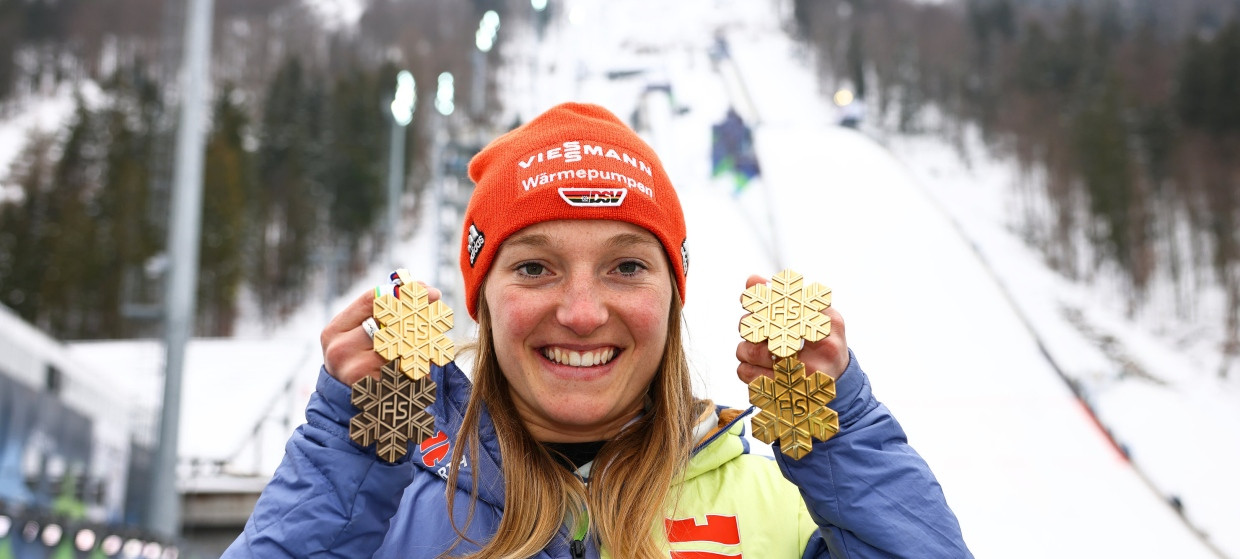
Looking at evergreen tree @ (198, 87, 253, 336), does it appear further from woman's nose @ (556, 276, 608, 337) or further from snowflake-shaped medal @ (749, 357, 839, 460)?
snowflake-shaped medal @ (749, 357, 839, 460)

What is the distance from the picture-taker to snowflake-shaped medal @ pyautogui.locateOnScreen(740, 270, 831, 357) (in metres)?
1.50

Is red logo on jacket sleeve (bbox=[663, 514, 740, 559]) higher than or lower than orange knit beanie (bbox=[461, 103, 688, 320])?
lower

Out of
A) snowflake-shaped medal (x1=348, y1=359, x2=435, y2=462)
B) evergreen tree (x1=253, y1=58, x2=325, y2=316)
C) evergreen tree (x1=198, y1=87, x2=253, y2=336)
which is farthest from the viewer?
evergreen tree (x1=253, y1=58, x2=325, y2=316)

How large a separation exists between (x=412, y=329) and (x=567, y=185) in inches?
16.3

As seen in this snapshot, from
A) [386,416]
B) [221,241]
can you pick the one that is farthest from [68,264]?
[386,416]

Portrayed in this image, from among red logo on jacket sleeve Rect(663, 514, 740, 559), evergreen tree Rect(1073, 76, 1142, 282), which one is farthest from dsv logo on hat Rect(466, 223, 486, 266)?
evergreen tree Rect(1073, 76, 1142, 282)

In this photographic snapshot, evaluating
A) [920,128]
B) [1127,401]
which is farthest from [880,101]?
[1127,401]

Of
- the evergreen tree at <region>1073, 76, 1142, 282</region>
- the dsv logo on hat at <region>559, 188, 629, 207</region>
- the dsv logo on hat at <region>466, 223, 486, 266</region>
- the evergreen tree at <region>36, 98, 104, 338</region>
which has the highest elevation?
the evergreen tree at <region>1073, 76, 1142, 282</region>

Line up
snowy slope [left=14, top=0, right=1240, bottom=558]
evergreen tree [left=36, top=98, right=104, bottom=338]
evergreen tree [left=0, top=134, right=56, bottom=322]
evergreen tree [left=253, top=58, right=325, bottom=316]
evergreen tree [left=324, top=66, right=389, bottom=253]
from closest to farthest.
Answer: snowy slope [left=14, top=0, right=1240, bottom=558] < evergreen tree [left=36, top=98, right=104, bottom=338] < evergreen tree [left=0, top=134, right=56, bottom=322] < evergreen tree [left=253, top=58, right=325, bottom=316] < evergreen tree [left=324, top=66, right=389, bottom=253]

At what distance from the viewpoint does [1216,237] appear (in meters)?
37.6

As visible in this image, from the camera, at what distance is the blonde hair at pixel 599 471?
158 cm

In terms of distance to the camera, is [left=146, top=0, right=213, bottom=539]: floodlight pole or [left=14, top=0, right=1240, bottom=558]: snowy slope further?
[left=146, top=0, right=213, bottom=539]: floodlight pole

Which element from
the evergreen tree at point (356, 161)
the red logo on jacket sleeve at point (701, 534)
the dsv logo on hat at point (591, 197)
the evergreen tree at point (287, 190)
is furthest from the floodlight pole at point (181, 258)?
the evergreen tree at point (356, 161)

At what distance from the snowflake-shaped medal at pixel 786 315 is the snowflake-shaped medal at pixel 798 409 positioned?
0.04 meters
